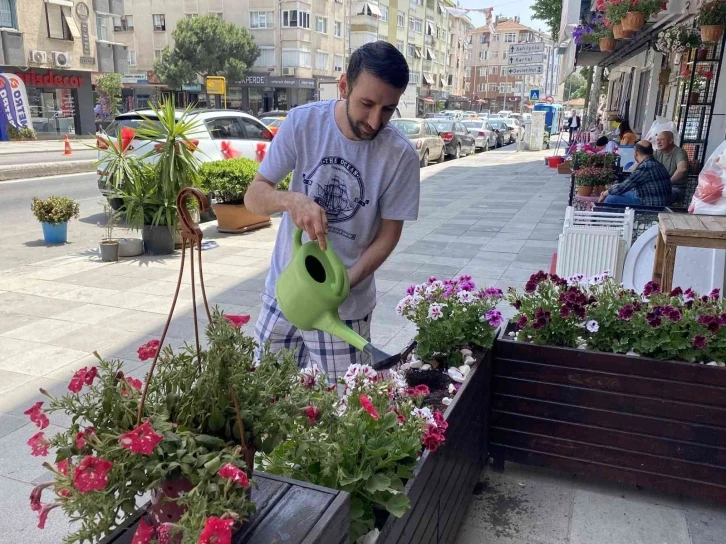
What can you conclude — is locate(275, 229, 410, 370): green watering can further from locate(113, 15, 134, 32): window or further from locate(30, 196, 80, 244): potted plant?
locate(113, 15, 134, 32): window

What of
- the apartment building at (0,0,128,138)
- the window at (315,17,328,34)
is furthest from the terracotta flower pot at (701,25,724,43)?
the window at (315,17,328,34)

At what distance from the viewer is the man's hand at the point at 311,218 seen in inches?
62.7

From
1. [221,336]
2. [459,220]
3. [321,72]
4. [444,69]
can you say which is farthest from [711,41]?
[444,69]

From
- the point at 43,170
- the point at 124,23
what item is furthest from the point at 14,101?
the point at 124,23

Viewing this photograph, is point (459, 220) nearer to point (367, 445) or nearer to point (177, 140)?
point (177, 140)

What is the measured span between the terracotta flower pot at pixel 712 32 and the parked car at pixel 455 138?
41.0ft

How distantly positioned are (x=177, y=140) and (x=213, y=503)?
583 centimetres

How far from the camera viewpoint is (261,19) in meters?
37.1

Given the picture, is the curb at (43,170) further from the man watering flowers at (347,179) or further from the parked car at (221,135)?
the man watering flowers at (347,179)

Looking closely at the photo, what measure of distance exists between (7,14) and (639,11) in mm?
25009

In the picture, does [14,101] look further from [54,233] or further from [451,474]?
[451,474]

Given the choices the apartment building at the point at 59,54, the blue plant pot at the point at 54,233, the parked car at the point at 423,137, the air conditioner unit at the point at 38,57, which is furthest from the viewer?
the air conditioner unit at the point at 38,57

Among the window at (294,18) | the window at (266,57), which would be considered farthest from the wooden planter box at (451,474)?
the window at (266,57)

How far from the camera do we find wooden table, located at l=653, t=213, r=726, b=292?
299 cm
